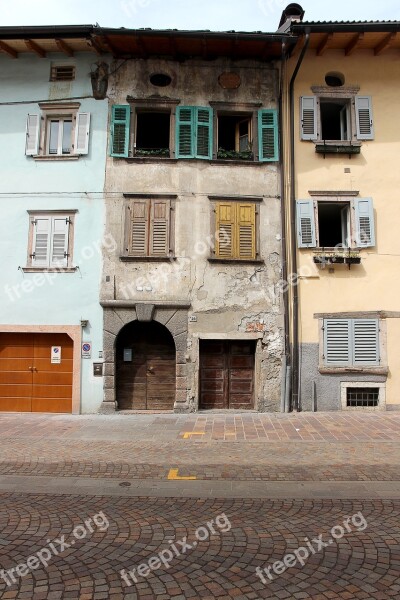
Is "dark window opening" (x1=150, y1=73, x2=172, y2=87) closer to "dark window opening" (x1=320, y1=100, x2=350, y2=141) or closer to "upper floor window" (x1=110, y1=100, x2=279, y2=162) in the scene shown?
"upper floor window" (x1=110, y1=100, x2=279, y2=162)

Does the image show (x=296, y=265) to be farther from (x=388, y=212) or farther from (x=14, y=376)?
(x=14, y=376)

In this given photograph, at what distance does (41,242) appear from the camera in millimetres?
11969

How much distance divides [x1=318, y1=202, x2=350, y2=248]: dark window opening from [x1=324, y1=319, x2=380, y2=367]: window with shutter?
2.25 m

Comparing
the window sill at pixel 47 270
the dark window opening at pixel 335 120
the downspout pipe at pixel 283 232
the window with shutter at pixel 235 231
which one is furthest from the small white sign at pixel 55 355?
the dark window opening at pixel 335 120

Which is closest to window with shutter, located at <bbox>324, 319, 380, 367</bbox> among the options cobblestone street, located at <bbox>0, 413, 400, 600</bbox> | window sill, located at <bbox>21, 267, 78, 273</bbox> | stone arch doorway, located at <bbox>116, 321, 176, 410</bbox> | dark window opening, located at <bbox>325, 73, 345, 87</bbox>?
cobblestone street, located at <bbox>0, 413, 400, 600</bbox>

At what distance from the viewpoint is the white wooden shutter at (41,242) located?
11914 mm

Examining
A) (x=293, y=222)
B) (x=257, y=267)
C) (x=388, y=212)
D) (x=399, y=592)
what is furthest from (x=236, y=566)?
(x=388, y=212)

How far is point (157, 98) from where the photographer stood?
12.4m

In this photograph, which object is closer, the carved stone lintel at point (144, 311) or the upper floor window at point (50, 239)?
the carved stone lintel at point (144, 311)

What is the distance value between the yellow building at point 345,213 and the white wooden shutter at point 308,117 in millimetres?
28

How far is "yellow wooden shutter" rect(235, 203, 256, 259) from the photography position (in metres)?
11.9

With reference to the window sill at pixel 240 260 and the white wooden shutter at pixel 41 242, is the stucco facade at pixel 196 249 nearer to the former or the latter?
the window sill at pixel 240 260

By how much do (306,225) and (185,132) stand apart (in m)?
4.26

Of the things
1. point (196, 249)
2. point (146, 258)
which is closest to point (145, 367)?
point (146, 258)
